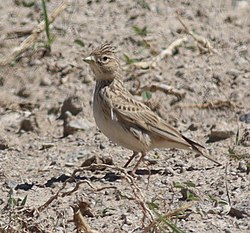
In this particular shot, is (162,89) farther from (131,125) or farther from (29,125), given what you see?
(131,125)

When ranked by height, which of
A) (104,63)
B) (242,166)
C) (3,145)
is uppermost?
(104,63)

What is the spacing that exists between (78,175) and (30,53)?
133 inches

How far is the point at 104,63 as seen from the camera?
9297 mm

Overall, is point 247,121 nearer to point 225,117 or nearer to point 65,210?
point 225,117

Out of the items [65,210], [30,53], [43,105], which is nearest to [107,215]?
[65,210]

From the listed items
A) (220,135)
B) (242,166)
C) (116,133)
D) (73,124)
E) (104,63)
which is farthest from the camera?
(73,124)

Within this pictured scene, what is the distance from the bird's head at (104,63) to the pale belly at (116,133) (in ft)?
1.85

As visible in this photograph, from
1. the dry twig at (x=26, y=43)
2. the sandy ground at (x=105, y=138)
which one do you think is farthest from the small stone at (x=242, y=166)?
the dry twig at (x=26, y=43)

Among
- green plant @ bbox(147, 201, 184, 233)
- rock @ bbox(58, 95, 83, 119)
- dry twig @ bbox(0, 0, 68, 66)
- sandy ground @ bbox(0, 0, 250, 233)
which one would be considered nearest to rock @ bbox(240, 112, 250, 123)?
sandy ground @ bbox(0, 0, 250, 233)

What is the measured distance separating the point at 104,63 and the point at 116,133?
0.84 meters

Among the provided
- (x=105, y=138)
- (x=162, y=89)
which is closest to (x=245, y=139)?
(x=105, y=138)

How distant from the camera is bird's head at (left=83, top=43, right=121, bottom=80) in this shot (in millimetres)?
9250

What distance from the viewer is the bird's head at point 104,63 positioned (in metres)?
9.25

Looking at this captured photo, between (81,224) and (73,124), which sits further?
(73,124)
